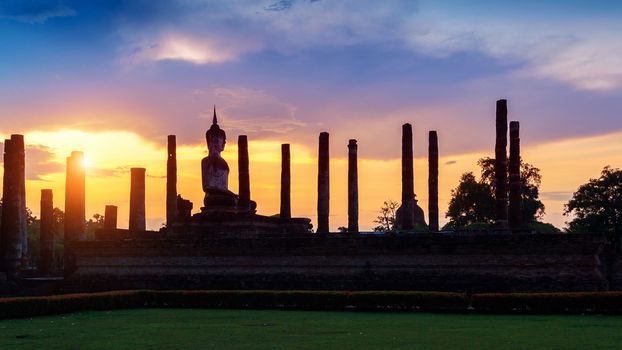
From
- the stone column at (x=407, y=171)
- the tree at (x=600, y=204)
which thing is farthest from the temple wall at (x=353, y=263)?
the tree at (x=600, y=204)

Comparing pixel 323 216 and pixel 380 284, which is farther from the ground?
pixel 323 216

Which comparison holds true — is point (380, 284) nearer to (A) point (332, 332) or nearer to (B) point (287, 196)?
(A) point (332, 332)

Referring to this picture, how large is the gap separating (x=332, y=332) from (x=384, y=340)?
171cm

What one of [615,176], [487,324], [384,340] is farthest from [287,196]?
[615,176]

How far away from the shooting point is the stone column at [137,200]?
34.8 meters

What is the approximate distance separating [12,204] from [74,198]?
4.11 metres

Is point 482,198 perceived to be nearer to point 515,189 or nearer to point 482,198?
point 482,198

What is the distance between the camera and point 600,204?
171ft

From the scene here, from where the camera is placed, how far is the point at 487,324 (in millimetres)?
16016

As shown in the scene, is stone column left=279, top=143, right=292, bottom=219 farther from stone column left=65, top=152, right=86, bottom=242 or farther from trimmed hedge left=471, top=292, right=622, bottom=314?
trimmed hedge left=471, top=292, right=622, bottom=314

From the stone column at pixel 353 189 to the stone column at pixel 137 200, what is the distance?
29.2 feet

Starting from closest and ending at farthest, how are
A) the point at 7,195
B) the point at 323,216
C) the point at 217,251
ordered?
the point at 217,251
the point at 7,195
the point at 323,216

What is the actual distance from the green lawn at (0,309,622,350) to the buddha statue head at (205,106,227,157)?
1195 centimetres

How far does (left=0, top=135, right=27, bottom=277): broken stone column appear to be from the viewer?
2820cm
